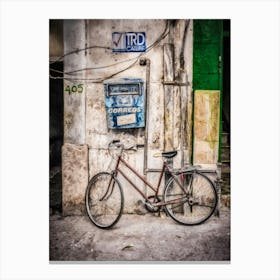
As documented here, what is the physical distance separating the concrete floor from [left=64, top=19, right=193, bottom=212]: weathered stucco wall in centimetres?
38

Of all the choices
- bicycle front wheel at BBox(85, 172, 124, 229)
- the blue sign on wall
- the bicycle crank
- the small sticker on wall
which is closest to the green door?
the blue sign on wall

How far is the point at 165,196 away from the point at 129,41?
2101mm

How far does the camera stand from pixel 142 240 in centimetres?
440

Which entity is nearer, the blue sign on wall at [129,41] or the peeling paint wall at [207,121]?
the blue sign on wall at [129,41]

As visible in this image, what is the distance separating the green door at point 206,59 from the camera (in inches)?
175

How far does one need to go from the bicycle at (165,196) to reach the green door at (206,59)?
500 millimetres

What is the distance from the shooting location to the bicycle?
4547 mm

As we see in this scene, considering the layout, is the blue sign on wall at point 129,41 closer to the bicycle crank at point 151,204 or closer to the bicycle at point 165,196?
the bicycle at point 165,196

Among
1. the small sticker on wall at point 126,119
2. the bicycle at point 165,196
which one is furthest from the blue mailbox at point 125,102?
the bicycle at point 165,196

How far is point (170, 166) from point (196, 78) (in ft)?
4.04

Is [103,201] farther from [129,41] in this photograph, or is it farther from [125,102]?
[129,41]

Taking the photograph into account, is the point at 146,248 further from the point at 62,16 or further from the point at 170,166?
the point at 62,16

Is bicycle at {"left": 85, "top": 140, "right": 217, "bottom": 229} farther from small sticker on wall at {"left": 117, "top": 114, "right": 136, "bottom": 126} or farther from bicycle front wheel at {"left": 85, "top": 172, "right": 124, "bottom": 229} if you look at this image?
small sticker on wall at {"left": 117, "top": 114, "right": 136, "bottom": 126}

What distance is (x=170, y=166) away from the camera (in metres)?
4.58
